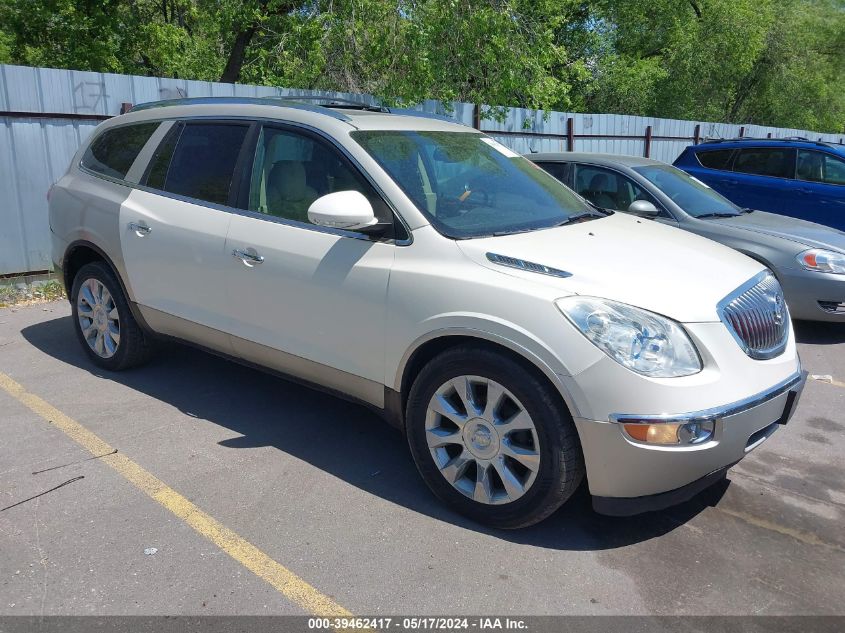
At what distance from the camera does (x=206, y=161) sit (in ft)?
14.0

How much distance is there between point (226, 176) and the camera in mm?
4125

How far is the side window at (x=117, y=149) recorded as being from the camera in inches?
187

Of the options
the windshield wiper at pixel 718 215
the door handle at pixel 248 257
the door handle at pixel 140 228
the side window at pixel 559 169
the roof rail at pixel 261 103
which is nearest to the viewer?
the door handle at pixel 248 257

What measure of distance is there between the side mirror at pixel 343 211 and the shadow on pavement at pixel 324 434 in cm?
131

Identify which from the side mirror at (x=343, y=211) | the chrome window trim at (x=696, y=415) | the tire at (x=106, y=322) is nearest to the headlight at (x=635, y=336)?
the chrome window trim at (x=696, y=415)

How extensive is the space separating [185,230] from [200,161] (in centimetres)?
45

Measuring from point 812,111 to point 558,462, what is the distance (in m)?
33.5

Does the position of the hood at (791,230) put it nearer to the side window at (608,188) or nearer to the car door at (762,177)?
the side window at (608,188)

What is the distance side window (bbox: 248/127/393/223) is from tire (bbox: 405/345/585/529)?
106 centimetres

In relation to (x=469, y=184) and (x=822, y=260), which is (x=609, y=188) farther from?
(x=469, y=184)

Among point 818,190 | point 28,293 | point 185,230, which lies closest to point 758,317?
point 185,230

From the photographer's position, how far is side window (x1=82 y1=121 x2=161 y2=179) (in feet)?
15.5

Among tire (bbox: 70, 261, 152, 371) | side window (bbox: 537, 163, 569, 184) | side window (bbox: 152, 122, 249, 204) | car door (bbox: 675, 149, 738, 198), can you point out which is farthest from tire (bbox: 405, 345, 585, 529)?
car door (bbox: 675, 149, 738, 198)

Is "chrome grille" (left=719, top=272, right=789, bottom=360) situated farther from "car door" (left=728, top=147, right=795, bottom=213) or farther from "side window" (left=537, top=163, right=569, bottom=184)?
"car door" (left=728, top=147, right=795, bottom=213)
